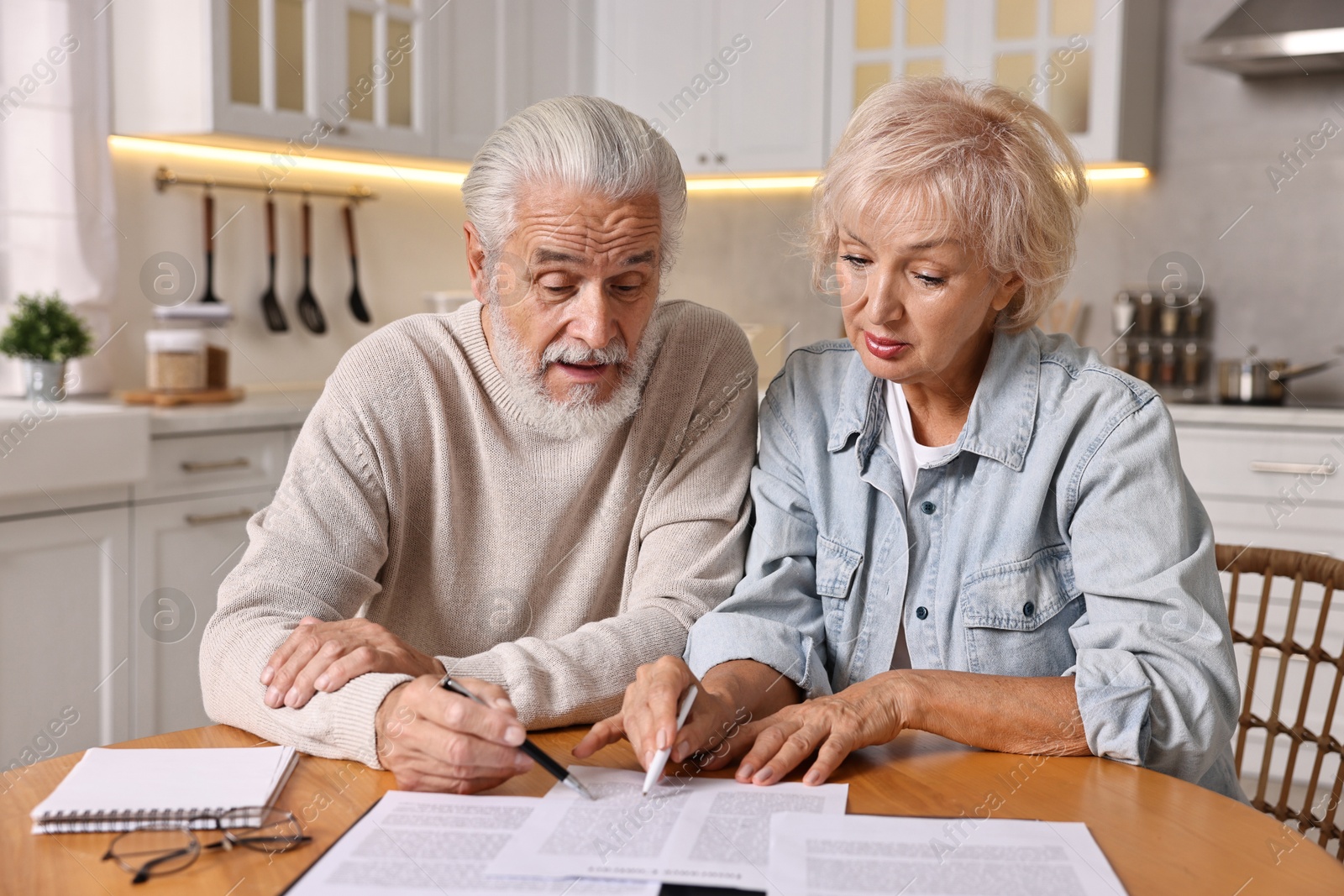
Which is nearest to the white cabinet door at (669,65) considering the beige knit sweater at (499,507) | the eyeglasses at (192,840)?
the beige knit sweater at (499,507)

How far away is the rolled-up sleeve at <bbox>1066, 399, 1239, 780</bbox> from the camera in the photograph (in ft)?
3.58

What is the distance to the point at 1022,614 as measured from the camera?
1.25m

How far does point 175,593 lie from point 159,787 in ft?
5.77

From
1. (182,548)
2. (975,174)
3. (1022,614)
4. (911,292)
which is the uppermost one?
(975,174)

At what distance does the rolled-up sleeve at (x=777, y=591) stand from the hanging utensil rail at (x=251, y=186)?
2182 millimetres

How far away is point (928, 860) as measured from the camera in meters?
0.84

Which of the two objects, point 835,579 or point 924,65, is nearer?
point 835,579

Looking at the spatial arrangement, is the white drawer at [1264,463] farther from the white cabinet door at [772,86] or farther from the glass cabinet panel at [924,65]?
the white cabinet door at [772,86]

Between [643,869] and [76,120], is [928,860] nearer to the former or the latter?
[643,869]

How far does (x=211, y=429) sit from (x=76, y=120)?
2.74 ft

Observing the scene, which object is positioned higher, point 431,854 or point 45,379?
point 45,379

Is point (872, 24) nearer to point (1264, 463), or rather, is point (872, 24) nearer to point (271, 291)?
point (1264, 463)

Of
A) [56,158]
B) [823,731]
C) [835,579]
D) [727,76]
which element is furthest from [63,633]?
[727,76]

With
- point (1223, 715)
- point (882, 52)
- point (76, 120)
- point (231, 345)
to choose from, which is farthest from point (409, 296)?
point (1223, 715)
